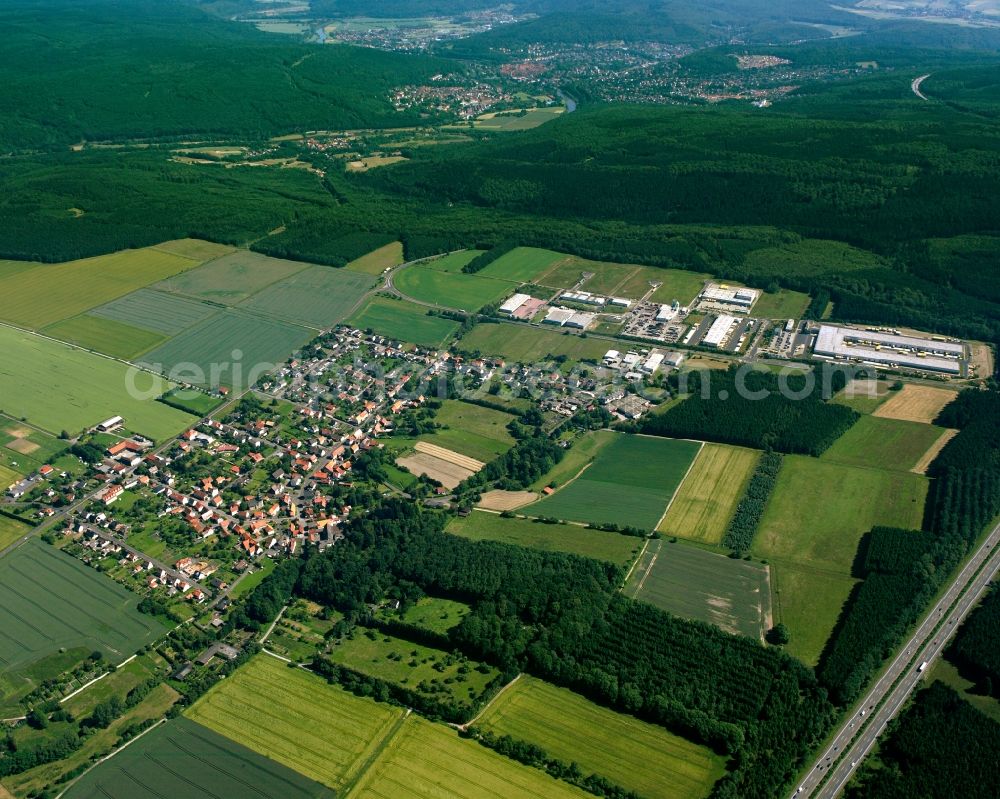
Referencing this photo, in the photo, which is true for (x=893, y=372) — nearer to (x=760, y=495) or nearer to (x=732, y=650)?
(x=760, y=495)

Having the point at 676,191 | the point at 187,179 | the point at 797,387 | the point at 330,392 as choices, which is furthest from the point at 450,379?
the point at 187,179

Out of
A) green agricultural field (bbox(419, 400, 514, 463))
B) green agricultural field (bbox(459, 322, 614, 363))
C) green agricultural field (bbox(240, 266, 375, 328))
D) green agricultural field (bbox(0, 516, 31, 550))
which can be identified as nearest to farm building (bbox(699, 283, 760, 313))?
green agricultural field (bbox(459, 322, 614, 363))

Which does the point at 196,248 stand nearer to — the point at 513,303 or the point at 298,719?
the point at 513,303

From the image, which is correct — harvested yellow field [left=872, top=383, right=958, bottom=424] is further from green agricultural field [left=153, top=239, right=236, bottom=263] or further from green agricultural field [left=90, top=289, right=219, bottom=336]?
green agricultural field [left=153, top=239, right=236, bottom=263]

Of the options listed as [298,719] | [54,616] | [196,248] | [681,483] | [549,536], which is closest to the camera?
[298,719]

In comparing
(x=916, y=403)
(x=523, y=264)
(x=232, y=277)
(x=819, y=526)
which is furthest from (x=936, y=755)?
(x=232, y=277)

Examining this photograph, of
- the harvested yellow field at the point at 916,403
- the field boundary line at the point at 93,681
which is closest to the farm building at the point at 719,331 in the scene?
the harvested yellow field at the point at 916,403
